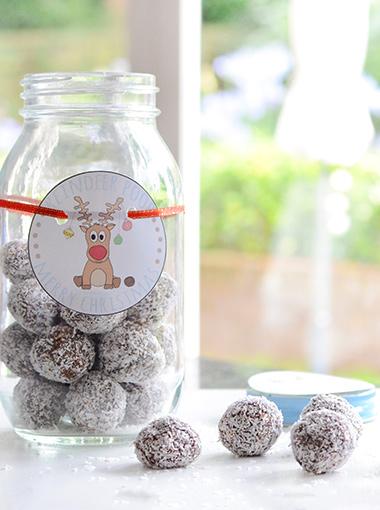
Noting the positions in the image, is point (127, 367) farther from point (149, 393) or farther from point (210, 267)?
point (210, 267)

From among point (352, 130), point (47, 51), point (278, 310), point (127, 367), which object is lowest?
point (278, 310)

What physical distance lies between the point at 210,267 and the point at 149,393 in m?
2.36

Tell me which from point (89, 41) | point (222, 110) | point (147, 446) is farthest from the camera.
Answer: point (222, 110)

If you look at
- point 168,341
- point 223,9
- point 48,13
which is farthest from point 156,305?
point 223,9

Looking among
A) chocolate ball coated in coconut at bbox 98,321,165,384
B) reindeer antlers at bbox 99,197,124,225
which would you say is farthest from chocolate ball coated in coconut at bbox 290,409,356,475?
reindeer antlers at bbox 99,197,124,225

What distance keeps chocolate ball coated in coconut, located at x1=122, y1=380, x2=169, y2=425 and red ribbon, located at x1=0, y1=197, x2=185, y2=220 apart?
152mm

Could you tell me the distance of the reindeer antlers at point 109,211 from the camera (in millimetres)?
892

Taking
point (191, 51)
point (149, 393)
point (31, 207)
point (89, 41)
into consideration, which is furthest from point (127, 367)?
point (89, 41)

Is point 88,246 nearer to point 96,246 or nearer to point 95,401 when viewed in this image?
point 96,246

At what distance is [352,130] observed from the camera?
317 centimetres

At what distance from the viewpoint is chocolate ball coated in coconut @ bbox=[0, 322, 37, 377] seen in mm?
907

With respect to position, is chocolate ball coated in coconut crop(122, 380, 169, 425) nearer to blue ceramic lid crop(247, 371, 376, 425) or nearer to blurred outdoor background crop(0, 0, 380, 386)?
blue ceramic lid crop(247, 371, 376, 425)

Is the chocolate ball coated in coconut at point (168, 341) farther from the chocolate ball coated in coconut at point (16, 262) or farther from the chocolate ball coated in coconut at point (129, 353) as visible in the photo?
the chocolate ball coated in coconut at point (16, 262)

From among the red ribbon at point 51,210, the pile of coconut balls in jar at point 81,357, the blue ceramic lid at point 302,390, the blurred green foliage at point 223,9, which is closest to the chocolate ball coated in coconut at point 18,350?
the pile of coconut balls in jar at point 81,357
